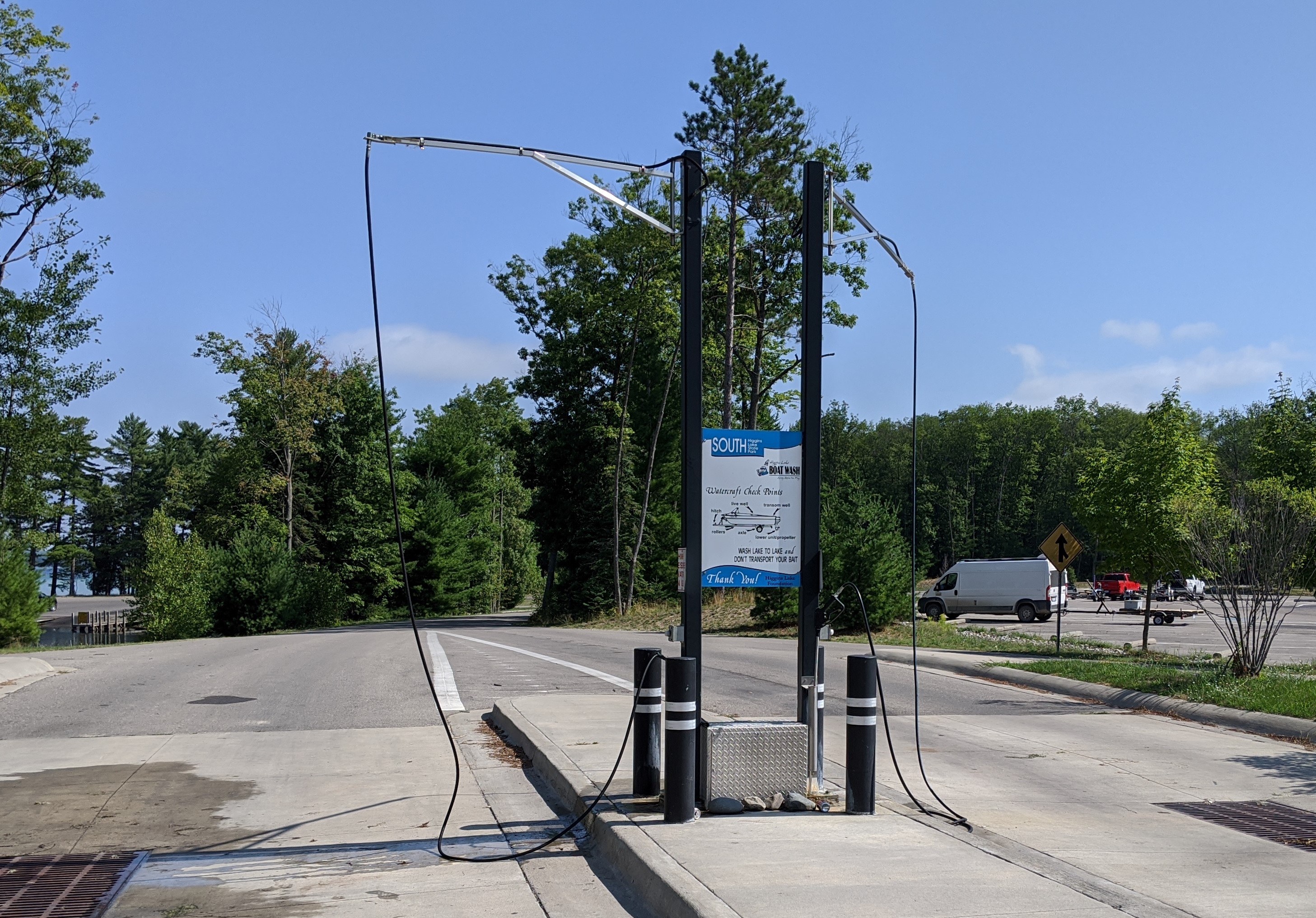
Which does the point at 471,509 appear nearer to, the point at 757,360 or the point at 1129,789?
the point at 757,360

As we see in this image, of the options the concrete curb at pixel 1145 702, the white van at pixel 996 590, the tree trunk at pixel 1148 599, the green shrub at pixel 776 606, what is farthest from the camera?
the white van at pixel 996 590

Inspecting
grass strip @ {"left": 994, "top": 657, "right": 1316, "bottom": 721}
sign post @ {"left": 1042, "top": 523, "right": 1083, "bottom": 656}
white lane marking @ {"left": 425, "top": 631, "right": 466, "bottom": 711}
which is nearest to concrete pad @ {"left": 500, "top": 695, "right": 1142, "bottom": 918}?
white lane marking @ {"left": 425, "top": 631, "right": 466, "bottom": 711}

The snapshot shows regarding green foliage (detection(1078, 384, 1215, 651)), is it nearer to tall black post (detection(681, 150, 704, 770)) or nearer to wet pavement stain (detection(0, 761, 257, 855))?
tall black post (detection(681, 150, 704, 770))

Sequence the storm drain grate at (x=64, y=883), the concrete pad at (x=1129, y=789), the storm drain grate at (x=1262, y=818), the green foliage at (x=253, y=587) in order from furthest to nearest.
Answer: the green foliage at (x=253, y=587), the storm drain grate at (x=1262, y=818), the concrete pad at (x=1129, y=789), the storm drain grate at (x=64, y=883)

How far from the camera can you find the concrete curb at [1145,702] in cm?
1159

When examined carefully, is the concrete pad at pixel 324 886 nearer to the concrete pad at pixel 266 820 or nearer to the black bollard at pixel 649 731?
the concrete pad at pixel 266 820

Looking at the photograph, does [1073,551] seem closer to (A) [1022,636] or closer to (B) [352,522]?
(A) [1022,636]

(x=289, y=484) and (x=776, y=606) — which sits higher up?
(x=289, y=484)

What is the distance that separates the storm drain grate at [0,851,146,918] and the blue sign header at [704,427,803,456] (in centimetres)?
443

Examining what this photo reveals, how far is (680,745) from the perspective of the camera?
6445mm

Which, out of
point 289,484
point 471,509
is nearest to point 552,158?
point 289,484

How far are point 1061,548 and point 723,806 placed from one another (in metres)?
16.8

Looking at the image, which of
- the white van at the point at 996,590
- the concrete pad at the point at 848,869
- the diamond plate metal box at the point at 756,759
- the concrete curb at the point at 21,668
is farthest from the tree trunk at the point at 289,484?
the concrete pad at the point at 848,869

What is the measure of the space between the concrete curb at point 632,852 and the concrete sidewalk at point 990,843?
0.04 ft
